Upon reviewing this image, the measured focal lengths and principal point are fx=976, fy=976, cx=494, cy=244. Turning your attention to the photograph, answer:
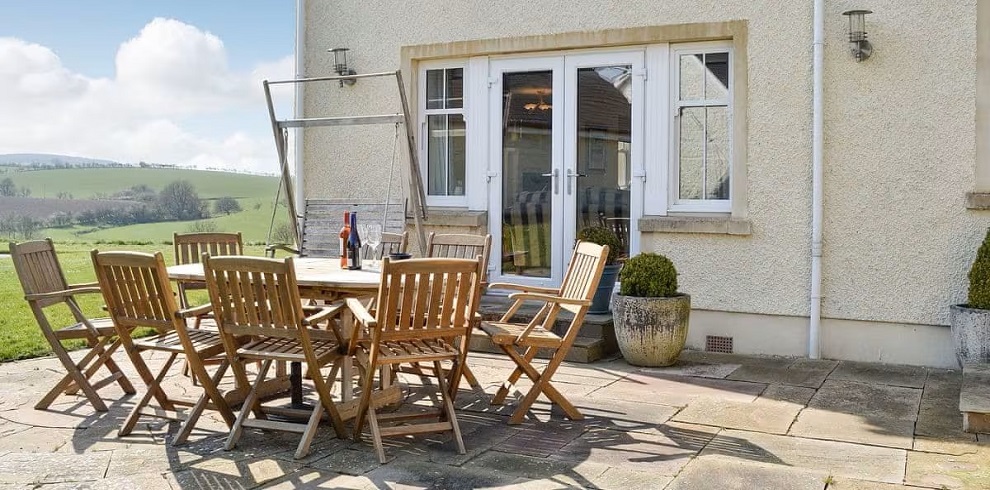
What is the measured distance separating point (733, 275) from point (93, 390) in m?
4.62

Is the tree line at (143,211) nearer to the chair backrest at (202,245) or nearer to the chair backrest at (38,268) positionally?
the chair backrest at (202,245)

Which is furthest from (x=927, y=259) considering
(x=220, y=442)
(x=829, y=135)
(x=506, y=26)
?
(x=220, y=442)

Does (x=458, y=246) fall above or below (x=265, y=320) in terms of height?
above

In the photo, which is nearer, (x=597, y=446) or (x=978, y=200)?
(x=597, y=446)

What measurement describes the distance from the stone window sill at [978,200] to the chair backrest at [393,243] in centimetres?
397

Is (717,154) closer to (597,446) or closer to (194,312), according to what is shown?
(597,446)

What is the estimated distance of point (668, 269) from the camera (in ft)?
22.8

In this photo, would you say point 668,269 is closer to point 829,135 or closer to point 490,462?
point 829,135

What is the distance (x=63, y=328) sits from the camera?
577 centimetres

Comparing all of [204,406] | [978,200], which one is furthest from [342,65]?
[978,200]

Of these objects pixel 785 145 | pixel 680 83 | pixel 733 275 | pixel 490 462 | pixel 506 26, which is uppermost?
pixel 506 26

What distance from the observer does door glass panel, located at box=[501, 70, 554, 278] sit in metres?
8.45

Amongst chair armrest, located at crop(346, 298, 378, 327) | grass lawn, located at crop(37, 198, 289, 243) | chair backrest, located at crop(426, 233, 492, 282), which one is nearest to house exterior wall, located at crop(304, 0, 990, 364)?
chair backrest, located at crop(426, 233, 492, 282)

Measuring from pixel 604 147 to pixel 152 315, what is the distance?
170 inches
